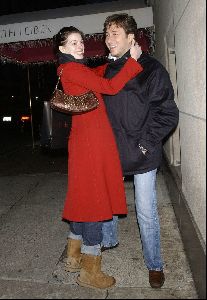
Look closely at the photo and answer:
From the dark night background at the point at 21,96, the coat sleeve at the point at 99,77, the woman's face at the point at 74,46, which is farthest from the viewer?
the dark night background at the point at 21,96

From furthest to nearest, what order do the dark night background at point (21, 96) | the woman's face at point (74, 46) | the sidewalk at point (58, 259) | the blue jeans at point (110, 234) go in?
the dark night background at point (21, 96) → the blue jeans at point (110, 234) → the sidewalk at point (58, 259) → the woman's face at point (74, 46)

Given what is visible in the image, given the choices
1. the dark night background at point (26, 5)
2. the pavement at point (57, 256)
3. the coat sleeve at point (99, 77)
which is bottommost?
the pavement at point (57, 256)

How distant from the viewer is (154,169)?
2.96m

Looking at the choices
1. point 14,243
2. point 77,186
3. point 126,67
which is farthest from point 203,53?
point 14,243

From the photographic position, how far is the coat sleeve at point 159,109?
109 inches

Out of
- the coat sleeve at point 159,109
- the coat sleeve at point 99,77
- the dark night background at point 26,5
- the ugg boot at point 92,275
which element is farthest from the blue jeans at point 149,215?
the dark night background at point 26,5

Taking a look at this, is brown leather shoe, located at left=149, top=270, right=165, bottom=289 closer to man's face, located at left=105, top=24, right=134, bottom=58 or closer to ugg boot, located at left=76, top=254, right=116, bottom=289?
ugg boot, located at left=76, top=254, right=116, bottom=289

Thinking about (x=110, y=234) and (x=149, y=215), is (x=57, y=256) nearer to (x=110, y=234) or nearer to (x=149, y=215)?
(x=110, y=234)

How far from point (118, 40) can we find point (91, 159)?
38.2 inches

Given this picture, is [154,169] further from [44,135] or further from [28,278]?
[28,278]

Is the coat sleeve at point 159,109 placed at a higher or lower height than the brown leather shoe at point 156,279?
higher

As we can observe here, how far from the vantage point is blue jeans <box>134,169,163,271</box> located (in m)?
2.94

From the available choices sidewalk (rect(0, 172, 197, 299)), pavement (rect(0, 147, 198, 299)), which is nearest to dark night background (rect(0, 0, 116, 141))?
pavement (rect(0, 147, 198, 299))

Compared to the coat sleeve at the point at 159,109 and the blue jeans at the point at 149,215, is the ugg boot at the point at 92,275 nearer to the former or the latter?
the blue jeans at the point at 149,215
